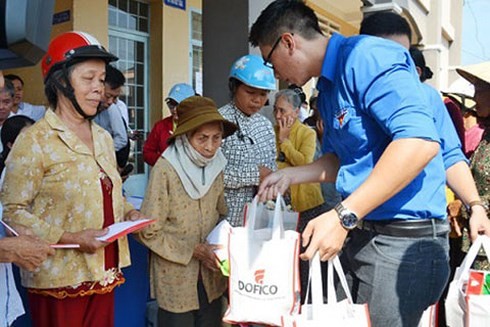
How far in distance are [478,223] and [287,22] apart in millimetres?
1146

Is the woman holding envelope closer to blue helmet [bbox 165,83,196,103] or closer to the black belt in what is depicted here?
the black belt

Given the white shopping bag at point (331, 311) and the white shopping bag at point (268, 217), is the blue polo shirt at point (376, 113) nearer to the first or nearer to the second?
the white shopping bag at point (331, 311)

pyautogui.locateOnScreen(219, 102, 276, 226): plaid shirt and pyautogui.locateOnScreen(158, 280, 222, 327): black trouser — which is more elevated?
pyautogui.locateOnScreen(219, 102, 276, 226): plaid shirt

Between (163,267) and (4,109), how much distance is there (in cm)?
270

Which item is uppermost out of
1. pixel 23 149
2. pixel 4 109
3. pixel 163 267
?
pixel 4 109

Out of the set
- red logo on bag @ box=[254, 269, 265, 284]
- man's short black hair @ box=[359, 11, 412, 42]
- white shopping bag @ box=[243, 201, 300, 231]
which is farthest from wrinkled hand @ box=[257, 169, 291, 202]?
man's short black hair @ box=[359, 11, 412, 42]

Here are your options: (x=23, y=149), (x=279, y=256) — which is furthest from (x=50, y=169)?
(x=279, y=256)

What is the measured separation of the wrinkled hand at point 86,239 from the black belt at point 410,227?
3.68 ft

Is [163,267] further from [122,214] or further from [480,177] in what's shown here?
[480,177]

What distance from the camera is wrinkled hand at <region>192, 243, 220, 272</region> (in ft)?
7.82

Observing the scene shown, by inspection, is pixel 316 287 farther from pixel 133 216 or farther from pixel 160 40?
pixel 160 40

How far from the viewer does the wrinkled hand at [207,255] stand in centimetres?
238

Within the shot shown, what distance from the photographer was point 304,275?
123 inches

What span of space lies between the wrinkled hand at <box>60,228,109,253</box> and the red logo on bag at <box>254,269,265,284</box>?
66 cm
